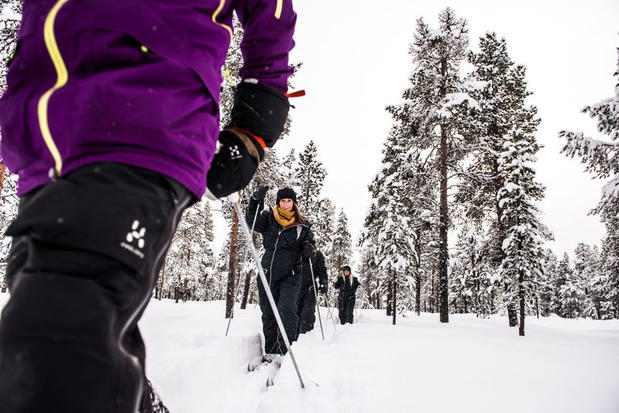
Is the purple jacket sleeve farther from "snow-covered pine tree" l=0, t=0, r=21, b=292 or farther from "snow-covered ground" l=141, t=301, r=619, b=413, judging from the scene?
"snow-covered pine tree" l=0, t=0, r=21, b=292

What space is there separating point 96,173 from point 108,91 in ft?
0.66

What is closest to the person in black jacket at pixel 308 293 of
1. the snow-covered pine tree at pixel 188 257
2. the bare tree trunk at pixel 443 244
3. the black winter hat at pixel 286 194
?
the black winter hat at pixel 286 194

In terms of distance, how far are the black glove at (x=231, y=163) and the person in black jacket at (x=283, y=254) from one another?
155 inches

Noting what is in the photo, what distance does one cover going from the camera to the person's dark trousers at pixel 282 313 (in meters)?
4.91

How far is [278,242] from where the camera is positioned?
5578 millimetres

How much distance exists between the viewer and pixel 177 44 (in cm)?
85

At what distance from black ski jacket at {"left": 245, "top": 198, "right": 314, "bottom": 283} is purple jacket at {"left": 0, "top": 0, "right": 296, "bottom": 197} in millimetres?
4528

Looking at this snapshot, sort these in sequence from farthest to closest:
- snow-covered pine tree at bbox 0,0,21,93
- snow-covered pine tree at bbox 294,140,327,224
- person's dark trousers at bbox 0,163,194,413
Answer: snow-covered pine tree at bbox 294,140,327,224 → snow-covered pine tree at bbox 0,0,21,93 → person's dark trousers at bbox 0,163,194,413

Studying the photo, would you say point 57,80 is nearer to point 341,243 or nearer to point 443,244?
point 443,244

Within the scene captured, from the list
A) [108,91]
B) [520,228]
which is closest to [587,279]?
[520,228]

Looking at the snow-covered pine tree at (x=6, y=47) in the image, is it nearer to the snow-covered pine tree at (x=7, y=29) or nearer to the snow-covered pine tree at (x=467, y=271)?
the snow-covered pine tree at (x=7, y=29)

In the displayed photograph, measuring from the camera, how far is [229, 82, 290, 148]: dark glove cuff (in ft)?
3.96

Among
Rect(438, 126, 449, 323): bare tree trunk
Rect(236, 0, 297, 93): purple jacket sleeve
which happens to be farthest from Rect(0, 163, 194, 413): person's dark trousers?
Rect(438, 126, 449, 323): bare tree trunk

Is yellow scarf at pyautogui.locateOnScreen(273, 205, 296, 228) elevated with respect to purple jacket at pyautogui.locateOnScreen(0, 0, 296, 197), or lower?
elevated
